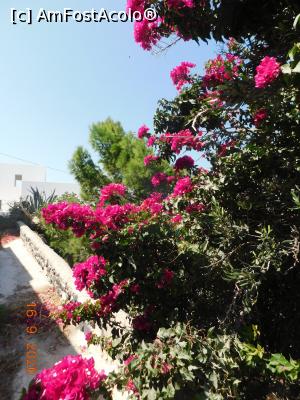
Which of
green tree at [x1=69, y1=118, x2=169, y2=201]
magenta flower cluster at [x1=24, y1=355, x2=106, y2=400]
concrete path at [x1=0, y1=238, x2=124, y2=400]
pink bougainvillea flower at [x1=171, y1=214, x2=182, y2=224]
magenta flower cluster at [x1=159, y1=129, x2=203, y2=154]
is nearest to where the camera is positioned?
magenta flower cluster at [x1=24, y1=355, x2=106, y2=400]

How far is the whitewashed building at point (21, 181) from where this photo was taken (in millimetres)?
32250

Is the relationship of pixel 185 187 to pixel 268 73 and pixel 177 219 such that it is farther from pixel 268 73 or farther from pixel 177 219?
pixel 268 73

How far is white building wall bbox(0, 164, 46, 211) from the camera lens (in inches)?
A: 1357

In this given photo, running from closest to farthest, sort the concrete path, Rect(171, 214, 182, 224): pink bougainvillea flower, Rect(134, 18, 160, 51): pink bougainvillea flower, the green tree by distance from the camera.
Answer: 1. Rect(134, 18, 160, 51): pink bougainvillea flower
2. Rect(171, 214, 182, 224): pink bougainvillea flower
3. the concrete path
4. the green tree

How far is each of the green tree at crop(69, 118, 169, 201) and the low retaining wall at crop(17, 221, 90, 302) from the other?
2.75 m

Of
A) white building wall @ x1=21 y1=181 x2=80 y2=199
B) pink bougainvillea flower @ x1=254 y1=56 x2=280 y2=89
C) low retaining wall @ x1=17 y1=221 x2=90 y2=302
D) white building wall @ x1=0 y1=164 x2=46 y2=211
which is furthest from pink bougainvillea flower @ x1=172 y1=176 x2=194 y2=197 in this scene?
white building wall @ x1=0 y1=164 x2=46 y2=211

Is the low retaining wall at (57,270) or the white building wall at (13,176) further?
the white building wall at (13,176)

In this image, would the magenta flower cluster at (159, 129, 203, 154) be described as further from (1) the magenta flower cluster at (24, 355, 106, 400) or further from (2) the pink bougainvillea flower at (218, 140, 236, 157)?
(1) the magenta flower cluster at (24, 355, 106, 400)

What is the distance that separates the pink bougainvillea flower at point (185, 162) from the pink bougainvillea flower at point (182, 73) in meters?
1.16

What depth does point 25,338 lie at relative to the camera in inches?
199

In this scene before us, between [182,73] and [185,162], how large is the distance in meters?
1.43

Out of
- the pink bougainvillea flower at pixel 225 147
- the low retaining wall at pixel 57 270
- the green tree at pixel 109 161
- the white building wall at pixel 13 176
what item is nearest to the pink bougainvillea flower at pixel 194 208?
the pink bougainvillea flower at pixel 225 147
